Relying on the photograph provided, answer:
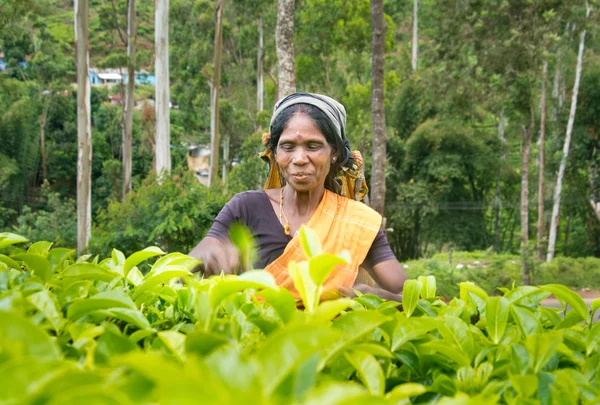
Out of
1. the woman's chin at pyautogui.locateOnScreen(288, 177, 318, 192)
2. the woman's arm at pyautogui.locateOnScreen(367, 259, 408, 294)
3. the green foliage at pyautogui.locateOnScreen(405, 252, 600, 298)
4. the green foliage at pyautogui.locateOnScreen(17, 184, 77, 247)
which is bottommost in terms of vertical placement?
the green foliage at pyautogui.locateOnScreen(405, 252, 600, 298)

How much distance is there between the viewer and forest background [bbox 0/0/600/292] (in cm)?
1338

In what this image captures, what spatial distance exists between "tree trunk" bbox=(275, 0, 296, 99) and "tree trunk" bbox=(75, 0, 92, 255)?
7.59 meters

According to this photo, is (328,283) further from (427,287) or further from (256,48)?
(256,48)

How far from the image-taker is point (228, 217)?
2.33 metres

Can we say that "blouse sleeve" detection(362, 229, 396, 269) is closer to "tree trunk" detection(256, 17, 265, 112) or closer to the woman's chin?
the woman's chin

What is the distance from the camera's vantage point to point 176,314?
3.73ft

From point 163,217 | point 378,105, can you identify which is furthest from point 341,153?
point 163,217

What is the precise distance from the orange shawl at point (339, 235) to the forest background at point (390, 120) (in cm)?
684

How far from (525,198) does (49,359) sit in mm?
14735

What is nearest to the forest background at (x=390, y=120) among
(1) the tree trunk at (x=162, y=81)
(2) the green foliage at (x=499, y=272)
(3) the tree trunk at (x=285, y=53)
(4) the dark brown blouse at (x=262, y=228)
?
(2) the green foliage at (x=499, y=272)

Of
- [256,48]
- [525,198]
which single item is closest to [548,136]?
[525,198]

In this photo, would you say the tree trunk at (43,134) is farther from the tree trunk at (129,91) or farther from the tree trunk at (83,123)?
the tree trunk at (83,123)

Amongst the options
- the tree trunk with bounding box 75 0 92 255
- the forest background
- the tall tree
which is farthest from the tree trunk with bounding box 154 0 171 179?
the tall tree

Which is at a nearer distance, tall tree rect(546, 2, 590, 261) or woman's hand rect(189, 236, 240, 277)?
woman's hand rect(189, 236, 240, 277)
